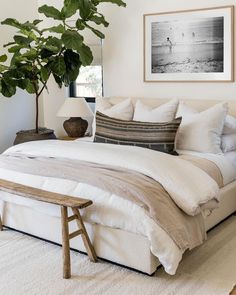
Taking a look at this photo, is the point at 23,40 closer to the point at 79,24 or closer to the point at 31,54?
the point at 31,54

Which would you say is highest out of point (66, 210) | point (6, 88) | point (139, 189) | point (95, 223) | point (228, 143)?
point (6, 88)

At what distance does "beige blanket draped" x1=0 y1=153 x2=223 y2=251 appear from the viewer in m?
2.75

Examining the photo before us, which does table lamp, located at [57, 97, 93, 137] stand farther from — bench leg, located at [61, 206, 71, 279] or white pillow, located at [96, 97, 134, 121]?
bench leg, located at [61, 206, 71, 279]

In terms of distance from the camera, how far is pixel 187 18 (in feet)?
14.7

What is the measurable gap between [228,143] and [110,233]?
158cm

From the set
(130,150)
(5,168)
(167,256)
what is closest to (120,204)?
(167,256)

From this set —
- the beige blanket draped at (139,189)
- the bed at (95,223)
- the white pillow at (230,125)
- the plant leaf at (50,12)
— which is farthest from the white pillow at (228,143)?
the plant leaf at (50,12)

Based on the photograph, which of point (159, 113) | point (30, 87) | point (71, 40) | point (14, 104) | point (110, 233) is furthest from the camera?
point (14, 104)

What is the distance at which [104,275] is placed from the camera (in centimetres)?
287

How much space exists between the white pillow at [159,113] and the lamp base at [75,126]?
91 centimetres

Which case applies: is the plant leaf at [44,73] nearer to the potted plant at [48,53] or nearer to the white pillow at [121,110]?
the potted plant at [48,53]

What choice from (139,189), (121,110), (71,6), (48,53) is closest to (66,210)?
(139,189)

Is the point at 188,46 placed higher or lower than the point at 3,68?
higher

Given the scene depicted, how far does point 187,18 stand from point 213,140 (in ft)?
4.66
